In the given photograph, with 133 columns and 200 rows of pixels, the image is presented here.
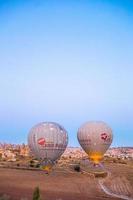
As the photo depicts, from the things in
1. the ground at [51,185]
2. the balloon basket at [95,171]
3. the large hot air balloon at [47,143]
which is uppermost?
the large hot air balloon at [47,143]

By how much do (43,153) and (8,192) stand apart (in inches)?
715

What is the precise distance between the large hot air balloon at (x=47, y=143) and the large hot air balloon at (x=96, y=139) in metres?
15.4

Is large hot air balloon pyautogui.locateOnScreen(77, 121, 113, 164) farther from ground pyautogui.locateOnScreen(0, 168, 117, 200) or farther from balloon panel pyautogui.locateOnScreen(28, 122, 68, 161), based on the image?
balloon panel pyautogui.locateOnScreen(28, 122, 68, 161)

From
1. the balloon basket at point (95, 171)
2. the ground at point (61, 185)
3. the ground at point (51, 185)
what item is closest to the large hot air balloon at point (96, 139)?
the balloon basket at point (95, 171)

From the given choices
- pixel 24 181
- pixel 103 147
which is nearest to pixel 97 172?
pixel 103 147

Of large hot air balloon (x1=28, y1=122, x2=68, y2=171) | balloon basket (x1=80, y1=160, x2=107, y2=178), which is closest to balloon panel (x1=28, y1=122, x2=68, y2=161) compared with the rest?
large hot air balloon (x1=28, y1=122, x2=68, y2=171)

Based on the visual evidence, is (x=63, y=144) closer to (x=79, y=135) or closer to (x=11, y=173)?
(x=11, y=173)

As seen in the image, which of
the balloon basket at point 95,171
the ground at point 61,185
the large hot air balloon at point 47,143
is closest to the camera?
the ground at point 61,185

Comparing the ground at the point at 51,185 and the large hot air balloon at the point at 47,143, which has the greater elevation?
the large hot air balloon at the point at 47,143

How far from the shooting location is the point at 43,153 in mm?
Answer: 71375

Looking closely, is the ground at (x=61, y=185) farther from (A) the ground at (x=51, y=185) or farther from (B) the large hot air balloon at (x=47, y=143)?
(B) the large hot air balloon at (x=47, y=143)

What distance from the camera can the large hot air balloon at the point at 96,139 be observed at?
87438 millimetres

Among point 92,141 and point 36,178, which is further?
point 92,141

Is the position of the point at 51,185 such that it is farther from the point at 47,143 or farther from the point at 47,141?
the point at 47,141
